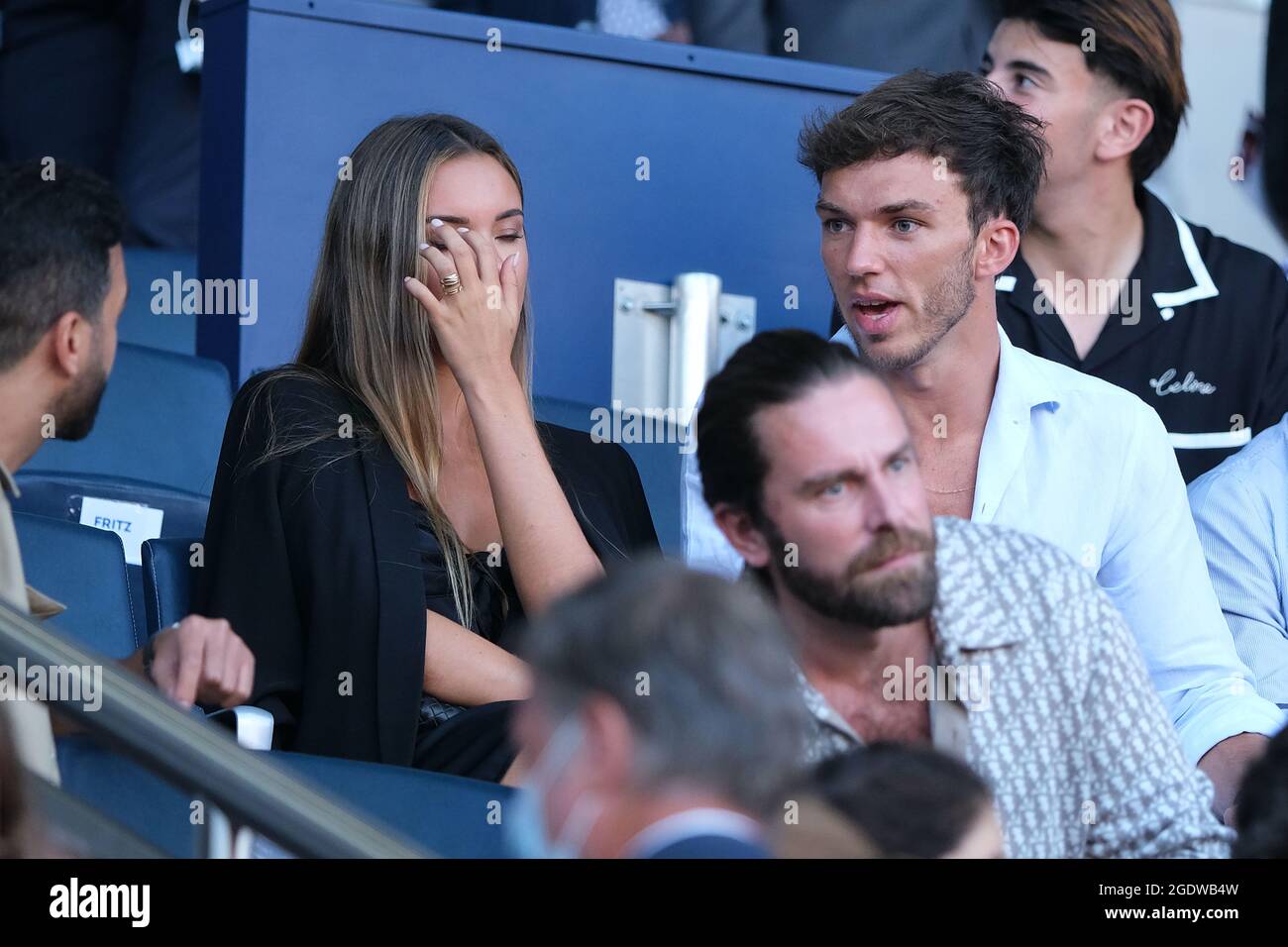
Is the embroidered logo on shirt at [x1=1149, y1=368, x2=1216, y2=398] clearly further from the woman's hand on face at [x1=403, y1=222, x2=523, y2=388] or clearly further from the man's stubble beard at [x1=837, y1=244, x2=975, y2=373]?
the woman's hand on face at [x1=403, y1=222, x2=523, y2=388]

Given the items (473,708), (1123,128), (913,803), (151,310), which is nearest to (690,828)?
(913,803)

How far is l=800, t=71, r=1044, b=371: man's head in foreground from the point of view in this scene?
8.68ft

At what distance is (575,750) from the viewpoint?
3.98ft

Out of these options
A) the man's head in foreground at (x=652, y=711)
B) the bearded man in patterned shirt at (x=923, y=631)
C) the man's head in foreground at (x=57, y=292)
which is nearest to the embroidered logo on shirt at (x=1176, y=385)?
the bearded man in patterned shirt at (x=923, y=631)

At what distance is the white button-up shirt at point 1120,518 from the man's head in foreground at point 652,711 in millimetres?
1097

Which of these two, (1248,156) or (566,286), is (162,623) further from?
(1248,156)

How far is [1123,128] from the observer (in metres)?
3.54

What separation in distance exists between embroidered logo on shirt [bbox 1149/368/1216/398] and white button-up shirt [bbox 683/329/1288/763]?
2.38 ft

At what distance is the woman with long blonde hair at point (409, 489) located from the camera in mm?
2334

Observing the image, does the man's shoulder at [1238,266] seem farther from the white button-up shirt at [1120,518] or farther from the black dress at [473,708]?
the black dress at [473,708]

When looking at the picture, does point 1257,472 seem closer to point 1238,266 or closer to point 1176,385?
point 1176,385

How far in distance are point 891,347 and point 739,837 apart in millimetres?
1545

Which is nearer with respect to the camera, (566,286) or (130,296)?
(566,286)
